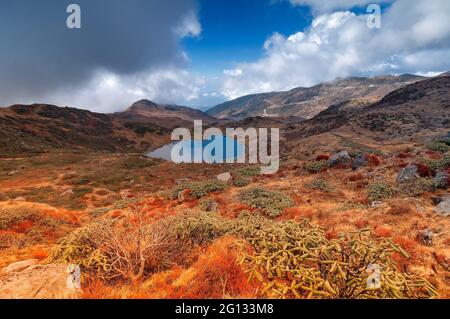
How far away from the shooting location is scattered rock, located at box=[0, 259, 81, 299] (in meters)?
4.54

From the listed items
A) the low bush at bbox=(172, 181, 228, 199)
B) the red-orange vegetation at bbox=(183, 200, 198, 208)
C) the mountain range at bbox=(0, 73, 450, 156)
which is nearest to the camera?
the red-orange vegetation at bbox=(183, 200, 198, 208)

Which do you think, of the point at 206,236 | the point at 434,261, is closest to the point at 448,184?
the point at 434,261

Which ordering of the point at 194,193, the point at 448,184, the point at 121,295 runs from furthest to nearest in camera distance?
the point at 194,193 < the point at 448,184 < the point at 121,295

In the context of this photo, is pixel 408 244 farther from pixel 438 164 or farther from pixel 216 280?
pixel 438 164

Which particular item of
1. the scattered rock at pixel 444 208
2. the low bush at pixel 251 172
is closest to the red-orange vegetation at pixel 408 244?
the scattered rock at pixel 444 208

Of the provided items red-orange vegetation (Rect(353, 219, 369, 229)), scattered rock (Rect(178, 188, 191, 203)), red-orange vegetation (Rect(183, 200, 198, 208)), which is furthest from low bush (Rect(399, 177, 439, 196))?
scattered rock (Rect(178, 188, 191, 203))

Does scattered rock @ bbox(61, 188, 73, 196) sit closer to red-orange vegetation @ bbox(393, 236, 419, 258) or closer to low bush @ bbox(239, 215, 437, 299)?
red-orange vegetation @ bbox(393, 236, 419, 258)

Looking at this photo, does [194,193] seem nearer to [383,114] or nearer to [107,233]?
[107,233]

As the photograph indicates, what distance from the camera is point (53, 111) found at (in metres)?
148

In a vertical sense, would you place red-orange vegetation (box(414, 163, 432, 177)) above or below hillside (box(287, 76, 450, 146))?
below

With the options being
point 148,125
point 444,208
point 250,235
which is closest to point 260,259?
point 250,235

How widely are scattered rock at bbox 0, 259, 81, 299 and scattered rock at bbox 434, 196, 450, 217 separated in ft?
46.7

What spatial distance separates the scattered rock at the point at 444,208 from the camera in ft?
42.0
